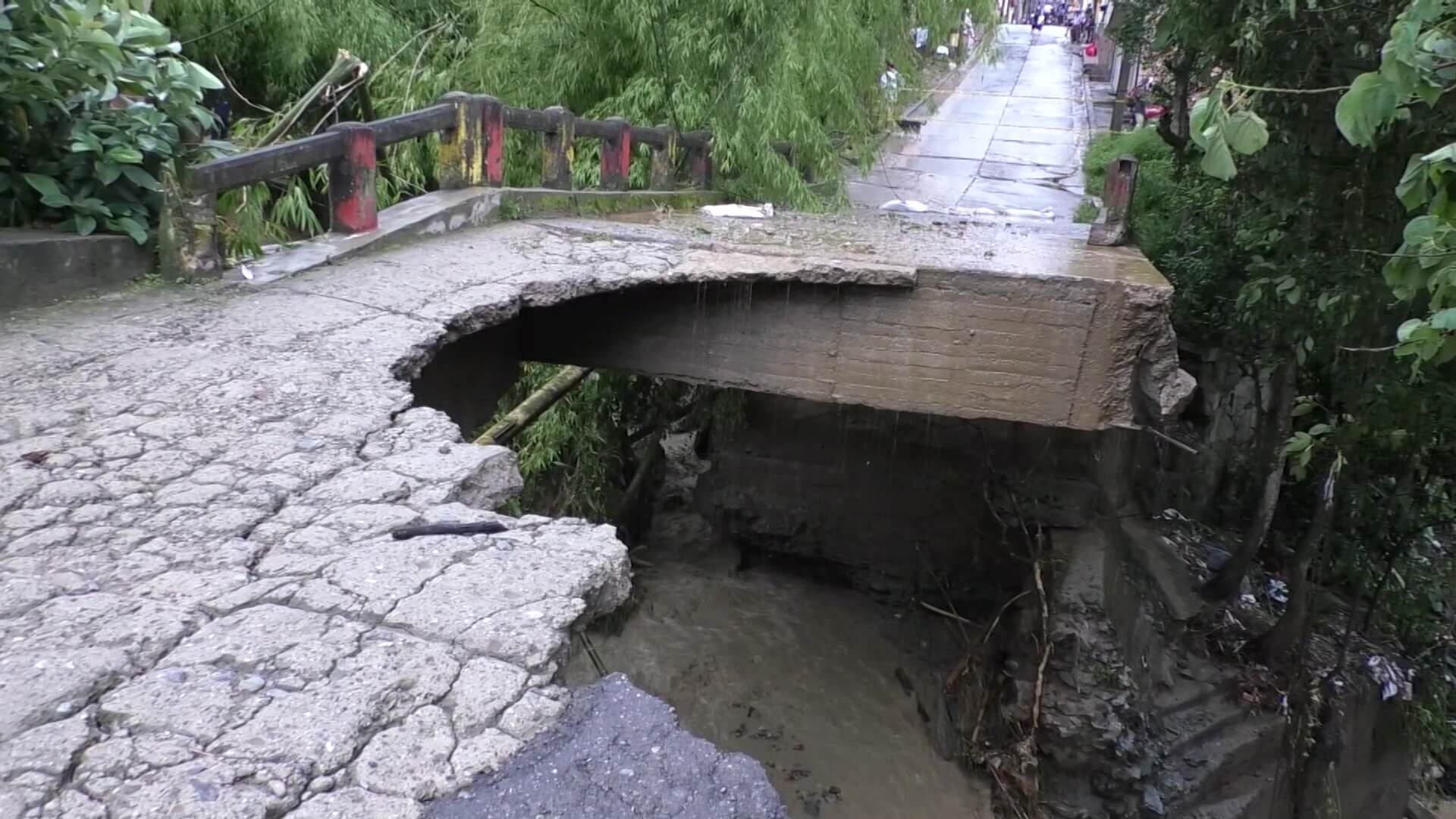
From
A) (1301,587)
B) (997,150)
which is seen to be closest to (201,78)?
(1301,587)

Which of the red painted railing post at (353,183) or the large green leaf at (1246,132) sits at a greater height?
the large green leaf at (1246,132)

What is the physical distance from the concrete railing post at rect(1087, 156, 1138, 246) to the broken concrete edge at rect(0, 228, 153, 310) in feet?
16.1

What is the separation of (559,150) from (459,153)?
0.70 m

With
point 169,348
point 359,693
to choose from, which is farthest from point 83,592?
point 169,348

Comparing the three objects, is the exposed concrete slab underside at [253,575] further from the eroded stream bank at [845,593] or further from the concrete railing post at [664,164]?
the concrete railing post at [664,164]

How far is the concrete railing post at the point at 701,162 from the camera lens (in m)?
7.32

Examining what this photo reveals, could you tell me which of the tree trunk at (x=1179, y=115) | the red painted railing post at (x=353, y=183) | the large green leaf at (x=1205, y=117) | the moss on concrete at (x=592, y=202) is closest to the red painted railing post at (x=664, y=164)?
the moss on concrete at (x=592, y=202)

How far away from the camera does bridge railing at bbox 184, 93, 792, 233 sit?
3.89m

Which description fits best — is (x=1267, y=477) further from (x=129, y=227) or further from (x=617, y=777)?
(x=129, y=227)

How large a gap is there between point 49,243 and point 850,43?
237 inches

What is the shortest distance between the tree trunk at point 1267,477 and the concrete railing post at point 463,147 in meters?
5.16

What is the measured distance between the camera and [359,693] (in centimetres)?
169

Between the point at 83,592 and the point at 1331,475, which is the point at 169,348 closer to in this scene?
the point at 83,592

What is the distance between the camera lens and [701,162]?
24.6 feet
